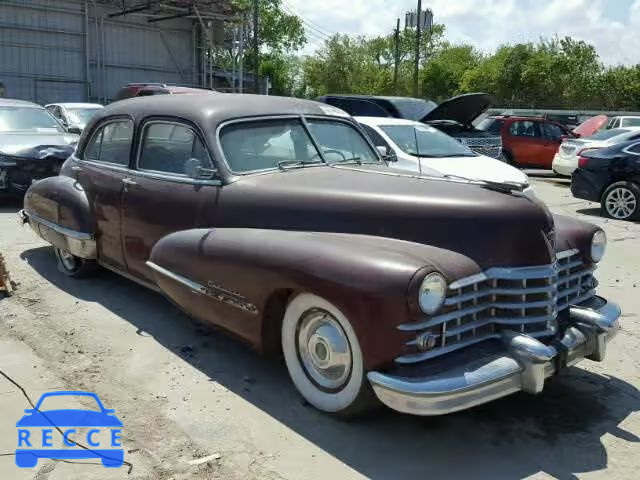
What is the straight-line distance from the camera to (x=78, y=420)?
3.54 meters

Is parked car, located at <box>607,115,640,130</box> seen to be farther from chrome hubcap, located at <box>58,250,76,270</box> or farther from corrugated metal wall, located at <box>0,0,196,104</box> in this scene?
corrugated metal wall, located at <box>0,0,196,104</box>

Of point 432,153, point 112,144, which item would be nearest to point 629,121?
point 432,153

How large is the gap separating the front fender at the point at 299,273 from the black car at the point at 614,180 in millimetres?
7929

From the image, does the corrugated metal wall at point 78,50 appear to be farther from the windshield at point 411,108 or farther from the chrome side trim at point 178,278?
the chrome side trim at point 178,278

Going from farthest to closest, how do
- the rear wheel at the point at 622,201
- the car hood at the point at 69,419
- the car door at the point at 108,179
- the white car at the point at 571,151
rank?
the white car at the point at 571,151
the rear wheel at the point at 622,201
the car door at the point at 108,179
the car hood at the point at 69,419

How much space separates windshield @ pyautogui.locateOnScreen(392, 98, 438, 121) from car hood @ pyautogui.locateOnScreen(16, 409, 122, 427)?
33.0 feet

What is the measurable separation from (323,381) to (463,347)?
0.80 m

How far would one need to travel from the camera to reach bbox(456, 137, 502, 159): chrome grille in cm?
1201

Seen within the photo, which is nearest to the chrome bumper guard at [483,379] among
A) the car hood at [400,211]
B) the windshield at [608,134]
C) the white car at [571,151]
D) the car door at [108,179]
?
the car hood at [400,211]

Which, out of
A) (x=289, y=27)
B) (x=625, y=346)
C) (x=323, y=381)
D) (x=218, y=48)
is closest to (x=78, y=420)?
(x=323, y=381)

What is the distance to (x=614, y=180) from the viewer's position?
33.9 feet

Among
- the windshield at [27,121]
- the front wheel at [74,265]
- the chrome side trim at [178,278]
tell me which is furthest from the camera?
the windshield at [27,121]

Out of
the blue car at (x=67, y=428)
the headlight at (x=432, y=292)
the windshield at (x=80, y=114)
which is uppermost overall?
the windshield at (x=80, y=114)

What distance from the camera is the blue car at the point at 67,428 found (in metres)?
3.21
